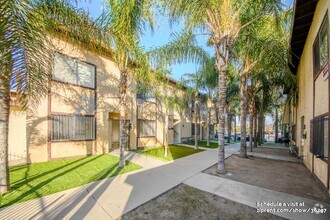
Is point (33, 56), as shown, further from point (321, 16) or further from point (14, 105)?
point (321, 16)

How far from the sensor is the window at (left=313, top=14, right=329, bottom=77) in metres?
5.38

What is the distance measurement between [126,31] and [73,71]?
471 centimetres

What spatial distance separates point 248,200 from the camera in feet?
14.8

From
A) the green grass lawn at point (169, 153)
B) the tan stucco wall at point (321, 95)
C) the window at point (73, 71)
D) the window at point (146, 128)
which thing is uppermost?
the window at point (73, 71)

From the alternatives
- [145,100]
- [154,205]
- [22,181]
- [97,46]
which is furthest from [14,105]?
[145,100]

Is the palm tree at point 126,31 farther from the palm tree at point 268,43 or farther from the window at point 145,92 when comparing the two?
the palm tree at point 268,43

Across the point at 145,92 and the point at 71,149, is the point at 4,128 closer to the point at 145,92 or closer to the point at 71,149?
the point at 71,149

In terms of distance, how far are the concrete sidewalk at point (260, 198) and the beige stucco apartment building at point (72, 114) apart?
707cm

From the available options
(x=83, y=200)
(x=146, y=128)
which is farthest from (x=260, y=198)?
(x=146, y=128)

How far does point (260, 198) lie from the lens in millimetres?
4637

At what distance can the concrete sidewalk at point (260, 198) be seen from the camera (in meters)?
3.95

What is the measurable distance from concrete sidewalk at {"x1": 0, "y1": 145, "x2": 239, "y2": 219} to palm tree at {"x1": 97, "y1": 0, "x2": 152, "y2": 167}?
2160 millimetres

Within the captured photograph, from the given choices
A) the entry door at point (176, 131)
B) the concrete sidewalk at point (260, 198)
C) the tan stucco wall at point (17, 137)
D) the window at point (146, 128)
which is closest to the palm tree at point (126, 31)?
the concrete sidewalk at point (260, 198)

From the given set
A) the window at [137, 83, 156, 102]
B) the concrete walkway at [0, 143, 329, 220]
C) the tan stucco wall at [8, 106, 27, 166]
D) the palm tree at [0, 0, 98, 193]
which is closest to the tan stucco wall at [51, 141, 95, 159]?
the tan stucco wall at [8, 106, 27, 166]
